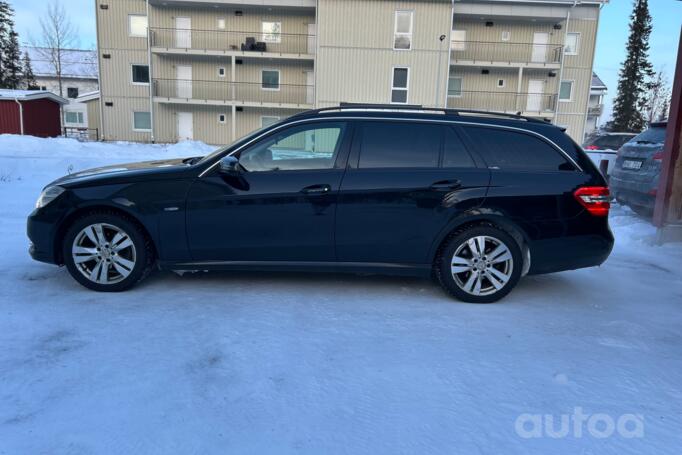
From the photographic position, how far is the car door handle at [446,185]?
4.41 meters

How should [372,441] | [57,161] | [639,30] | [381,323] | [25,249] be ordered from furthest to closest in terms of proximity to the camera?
[639,30] → [57,161] → [25,249] → [381,323] → [372,441]

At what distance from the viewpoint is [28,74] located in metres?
49.6

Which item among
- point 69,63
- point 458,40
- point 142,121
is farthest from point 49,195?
point 69,63

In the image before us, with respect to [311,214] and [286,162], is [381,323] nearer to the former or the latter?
[311,214]

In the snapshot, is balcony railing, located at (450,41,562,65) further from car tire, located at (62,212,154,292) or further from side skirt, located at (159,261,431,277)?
car tire, located at (62,212,154,292)

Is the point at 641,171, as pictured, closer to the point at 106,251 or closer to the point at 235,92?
the point at 106,251

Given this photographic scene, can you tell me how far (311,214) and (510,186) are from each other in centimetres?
184

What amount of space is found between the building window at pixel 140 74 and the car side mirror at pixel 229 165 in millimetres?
26675

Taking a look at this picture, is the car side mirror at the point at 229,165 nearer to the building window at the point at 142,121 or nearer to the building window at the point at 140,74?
the building window at the point at 142,121

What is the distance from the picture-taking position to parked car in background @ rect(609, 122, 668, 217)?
7.73 metres

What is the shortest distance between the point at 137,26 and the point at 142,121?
521 cm

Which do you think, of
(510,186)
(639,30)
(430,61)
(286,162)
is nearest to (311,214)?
(286,162)

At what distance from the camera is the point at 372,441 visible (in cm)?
248

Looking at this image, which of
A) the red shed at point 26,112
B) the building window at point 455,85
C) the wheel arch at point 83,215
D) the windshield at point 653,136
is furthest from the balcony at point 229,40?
the wheel arch at point 83,215
